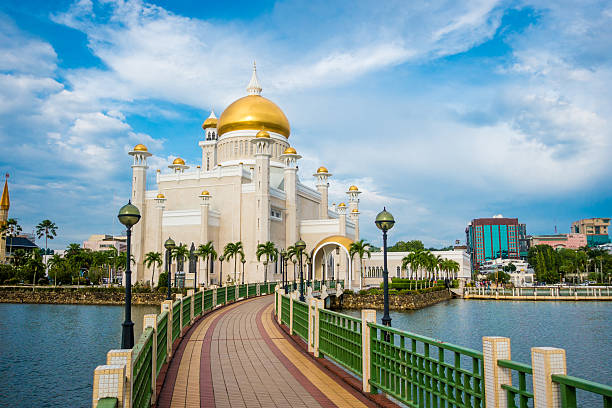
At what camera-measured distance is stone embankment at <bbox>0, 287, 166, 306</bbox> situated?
125 ft

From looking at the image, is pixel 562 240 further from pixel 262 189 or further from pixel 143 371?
pixel 143 371

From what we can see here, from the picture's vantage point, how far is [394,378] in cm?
639

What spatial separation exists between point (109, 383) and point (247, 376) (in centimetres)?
484

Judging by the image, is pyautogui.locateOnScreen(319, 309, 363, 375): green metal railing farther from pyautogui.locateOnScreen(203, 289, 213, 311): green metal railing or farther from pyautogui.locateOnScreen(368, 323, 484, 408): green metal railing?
pyautogui.locateOnScreen(203, 289, 213, 311): green metal railing

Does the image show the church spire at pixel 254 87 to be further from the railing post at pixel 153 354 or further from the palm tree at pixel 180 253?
the railing post at pixel 153 354

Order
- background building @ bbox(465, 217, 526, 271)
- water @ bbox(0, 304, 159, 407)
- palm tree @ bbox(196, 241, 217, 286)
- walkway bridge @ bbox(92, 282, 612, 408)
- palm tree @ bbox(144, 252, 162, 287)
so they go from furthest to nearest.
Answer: background building @ bbox(465, 217, 526, 271) < palm tree @ bbox(144, 252, 162, 287) < palm tree @ bbox(196, 241, 217, 286) < water @ bbox(0, 304, 159, 407) < walkway bridge @ bbox(92, 282, 612, 408)

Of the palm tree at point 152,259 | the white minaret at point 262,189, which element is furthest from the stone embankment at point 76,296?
the white minaret at point 262,189

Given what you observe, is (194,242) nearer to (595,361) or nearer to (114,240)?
(595,361)

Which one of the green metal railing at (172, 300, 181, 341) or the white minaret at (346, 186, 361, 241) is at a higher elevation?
the white minaret at (346, 186, 361, 241)

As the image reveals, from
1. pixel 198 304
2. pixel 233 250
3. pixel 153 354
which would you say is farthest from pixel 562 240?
pixel 153 354

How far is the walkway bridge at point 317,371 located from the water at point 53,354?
3.37 metres

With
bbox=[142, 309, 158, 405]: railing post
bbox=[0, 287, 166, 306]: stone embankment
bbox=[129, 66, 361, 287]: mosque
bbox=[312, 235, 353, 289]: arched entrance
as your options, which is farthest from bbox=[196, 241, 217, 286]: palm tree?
bbox=[142, 309, 158, 405]: railing post

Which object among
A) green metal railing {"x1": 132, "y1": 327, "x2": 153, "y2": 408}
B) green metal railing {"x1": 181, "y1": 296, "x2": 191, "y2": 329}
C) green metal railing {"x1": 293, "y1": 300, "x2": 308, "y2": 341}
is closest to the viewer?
green metal railing {"x1": 132, "y1": 327, "x2": 153, "y2": 408}

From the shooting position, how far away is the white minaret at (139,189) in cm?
4334
